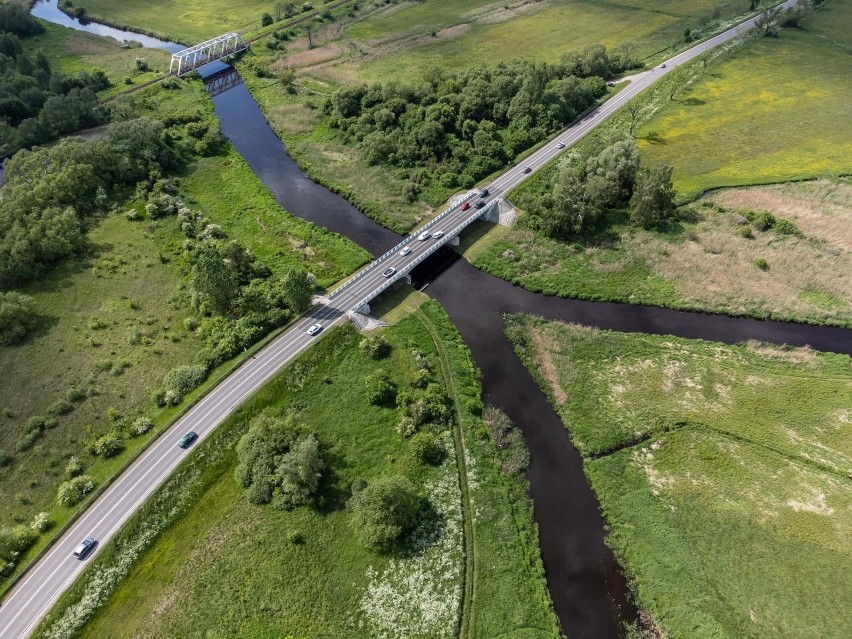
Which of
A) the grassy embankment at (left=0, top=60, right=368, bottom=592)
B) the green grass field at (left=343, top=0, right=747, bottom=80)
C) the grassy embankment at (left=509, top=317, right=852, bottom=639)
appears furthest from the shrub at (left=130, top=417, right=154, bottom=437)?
the green grass field at (left=343, top=0, right=747, bottom=80)

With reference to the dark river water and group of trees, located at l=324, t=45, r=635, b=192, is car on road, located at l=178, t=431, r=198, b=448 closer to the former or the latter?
the dark river water

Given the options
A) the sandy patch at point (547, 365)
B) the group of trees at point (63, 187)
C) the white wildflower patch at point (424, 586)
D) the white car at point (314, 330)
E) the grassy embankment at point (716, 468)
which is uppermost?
the group of trees at point (63, 187)

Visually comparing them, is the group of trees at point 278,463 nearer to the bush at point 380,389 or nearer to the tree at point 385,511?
the tree at point 385,511

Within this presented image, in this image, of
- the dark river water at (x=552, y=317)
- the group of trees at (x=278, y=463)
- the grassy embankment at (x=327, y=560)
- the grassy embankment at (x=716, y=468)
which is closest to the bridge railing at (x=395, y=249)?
the dark river water at (x=552, y=317)

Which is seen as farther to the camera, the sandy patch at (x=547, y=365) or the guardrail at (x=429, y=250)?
the guardrail at (x=429, y=250)

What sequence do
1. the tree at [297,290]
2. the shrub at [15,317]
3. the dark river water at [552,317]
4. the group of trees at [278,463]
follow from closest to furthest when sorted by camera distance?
1. the dark river water at [552,317]
2. the group of trees at [278,463]
3. the shrub at [15,317]
4. the tree at [297,290]

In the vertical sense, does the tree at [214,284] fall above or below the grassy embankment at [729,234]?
above

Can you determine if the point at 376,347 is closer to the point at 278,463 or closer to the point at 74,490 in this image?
the point at 278,463

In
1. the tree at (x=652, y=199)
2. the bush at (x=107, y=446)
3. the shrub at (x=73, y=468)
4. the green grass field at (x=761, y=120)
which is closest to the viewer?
the shrub at (x=73, y=468)

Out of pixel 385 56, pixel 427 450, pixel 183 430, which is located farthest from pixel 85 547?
pixel 385 56
